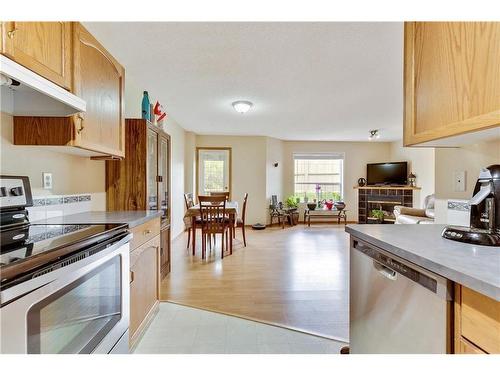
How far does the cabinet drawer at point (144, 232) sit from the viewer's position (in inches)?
68.0

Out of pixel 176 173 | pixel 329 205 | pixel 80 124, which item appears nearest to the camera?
pixel 80 124

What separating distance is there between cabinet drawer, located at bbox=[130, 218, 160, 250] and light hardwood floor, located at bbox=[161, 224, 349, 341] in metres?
0.83

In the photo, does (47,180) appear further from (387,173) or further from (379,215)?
(387,173)

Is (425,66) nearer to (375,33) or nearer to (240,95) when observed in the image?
(375,33)

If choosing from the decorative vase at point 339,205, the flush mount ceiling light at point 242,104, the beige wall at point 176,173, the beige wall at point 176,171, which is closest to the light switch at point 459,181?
the flush mount ceiling light at point 242,104

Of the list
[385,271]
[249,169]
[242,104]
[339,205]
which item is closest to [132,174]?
[242,104]

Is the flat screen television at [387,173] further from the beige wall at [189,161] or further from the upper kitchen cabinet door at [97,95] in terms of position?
the upper kitchen cabinet door at [97,95]

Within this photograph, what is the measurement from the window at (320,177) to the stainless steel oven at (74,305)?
6.45 m

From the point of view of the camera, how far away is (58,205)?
72.9 inches

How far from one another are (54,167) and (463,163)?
2616 mm

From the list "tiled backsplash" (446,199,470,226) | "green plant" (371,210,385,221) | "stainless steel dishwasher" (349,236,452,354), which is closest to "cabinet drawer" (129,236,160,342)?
"stainless steel dishwasher" (349,236,452,354)

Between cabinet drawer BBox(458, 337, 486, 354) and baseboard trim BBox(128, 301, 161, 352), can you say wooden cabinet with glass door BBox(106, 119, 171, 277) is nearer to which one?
baseboard trim BBox(128, 301, 161, 352)

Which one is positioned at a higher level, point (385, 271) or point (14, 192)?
point (14, 192)
